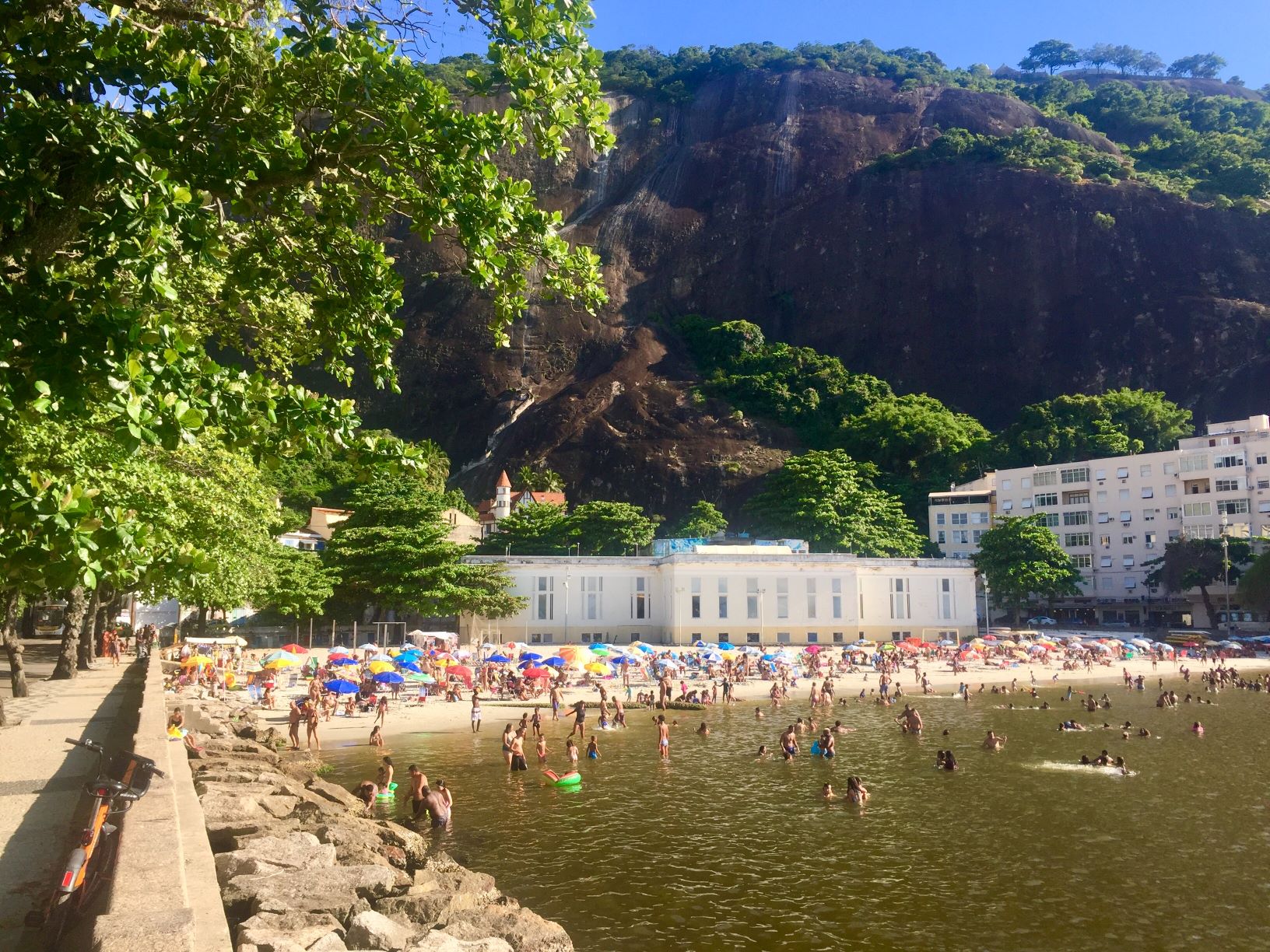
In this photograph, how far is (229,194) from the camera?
631 cm

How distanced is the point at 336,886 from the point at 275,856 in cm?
112

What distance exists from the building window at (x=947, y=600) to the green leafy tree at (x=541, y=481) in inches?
2047

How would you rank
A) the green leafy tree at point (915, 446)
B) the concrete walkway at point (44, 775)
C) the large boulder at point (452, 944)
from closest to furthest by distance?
1. the concrete walkway at point (44, 775)
2. the large boulder at point (452, 944)
3. the green leafy tree at point (915, 446)

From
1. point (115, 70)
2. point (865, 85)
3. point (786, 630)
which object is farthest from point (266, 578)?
point (865, 85)

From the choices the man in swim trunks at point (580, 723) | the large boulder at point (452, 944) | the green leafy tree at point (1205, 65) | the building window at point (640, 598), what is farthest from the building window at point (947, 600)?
the green leafy tree at point (1205, 65)

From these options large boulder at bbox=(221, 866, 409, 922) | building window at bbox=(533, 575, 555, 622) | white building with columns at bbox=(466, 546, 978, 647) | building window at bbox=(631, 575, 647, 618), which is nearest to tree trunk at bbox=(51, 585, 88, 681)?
large boulder at bbox=(221, 866, 409, 922)

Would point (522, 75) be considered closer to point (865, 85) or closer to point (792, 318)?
point (792, 318)

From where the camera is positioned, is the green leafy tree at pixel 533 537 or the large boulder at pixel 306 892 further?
the green leafy tree at pixel 533 537

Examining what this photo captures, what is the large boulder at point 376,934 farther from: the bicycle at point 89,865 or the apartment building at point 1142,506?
the apartment building at point 1142,506

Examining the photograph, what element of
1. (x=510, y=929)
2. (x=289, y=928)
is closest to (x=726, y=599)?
(x=510, y=929)

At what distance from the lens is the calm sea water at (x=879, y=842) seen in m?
12.9

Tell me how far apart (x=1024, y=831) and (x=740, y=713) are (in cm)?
1829

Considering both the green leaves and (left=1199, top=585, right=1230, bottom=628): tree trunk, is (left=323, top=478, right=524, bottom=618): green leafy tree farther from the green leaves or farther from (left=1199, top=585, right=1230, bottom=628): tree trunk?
(left=1199, top=585, right=1230, bottom=628): tree trunk

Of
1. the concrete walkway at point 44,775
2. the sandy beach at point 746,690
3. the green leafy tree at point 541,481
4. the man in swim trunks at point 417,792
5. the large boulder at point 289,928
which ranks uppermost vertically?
the green leafy tree at point 541,481
